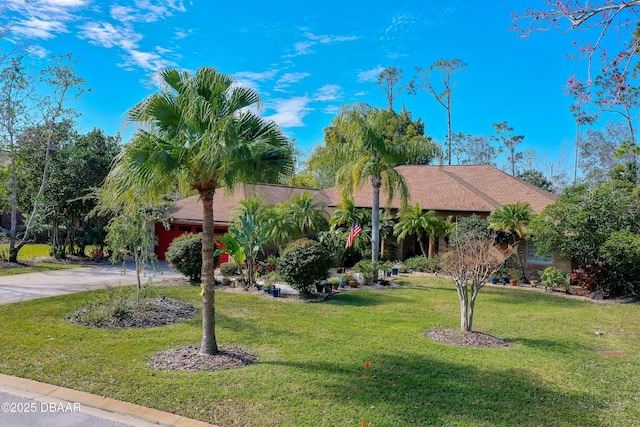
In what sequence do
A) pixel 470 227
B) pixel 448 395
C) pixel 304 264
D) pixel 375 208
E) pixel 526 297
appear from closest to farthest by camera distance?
pixel 448 395 < pixel 304 264 < pixel 526 297 < pixel 375 208 < pixel 470 227

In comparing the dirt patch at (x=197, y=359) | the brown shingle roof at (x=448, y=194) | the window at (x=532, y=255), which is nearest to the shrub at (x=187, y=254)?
the brown shingle roof at (x=448, y=194)

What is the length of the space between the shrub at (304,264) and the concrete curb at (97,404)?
782 centimetres

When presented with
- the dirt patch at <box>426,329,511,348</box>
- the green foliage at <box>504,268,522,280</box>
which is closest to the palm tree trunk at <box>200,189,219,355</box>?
the dirt patch at <box>426,329,511,348</box>

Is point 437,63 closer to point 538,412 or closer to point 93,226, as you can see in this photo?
point 93,226

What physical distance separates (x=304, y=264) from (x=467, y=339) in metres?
5.60

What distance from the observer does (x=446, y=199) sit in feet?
73.9

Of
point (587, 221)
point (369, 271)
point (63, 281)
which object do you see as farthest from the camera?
point (369, 271)

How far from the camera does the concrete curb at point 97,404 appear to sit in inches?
210

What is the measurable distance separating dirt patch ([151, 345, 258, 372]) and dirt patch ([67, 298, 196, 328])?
2.41m

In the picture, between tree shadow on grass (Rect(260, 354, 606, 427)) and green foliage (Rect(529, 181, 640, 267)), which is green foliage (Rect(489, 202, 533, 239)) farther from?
tree shadow on grass (Rect(260, 354, 606, 427))

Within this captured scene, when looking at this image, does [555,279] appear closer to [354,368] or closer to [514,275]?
[514,275]

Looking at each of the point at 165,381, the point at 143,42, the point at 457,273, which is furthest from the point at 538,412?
the point at 143,42

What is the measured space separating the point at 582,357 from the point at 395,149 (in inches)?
404

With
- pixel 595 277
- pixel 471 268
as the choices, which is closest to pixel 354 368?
pixel 471 268
